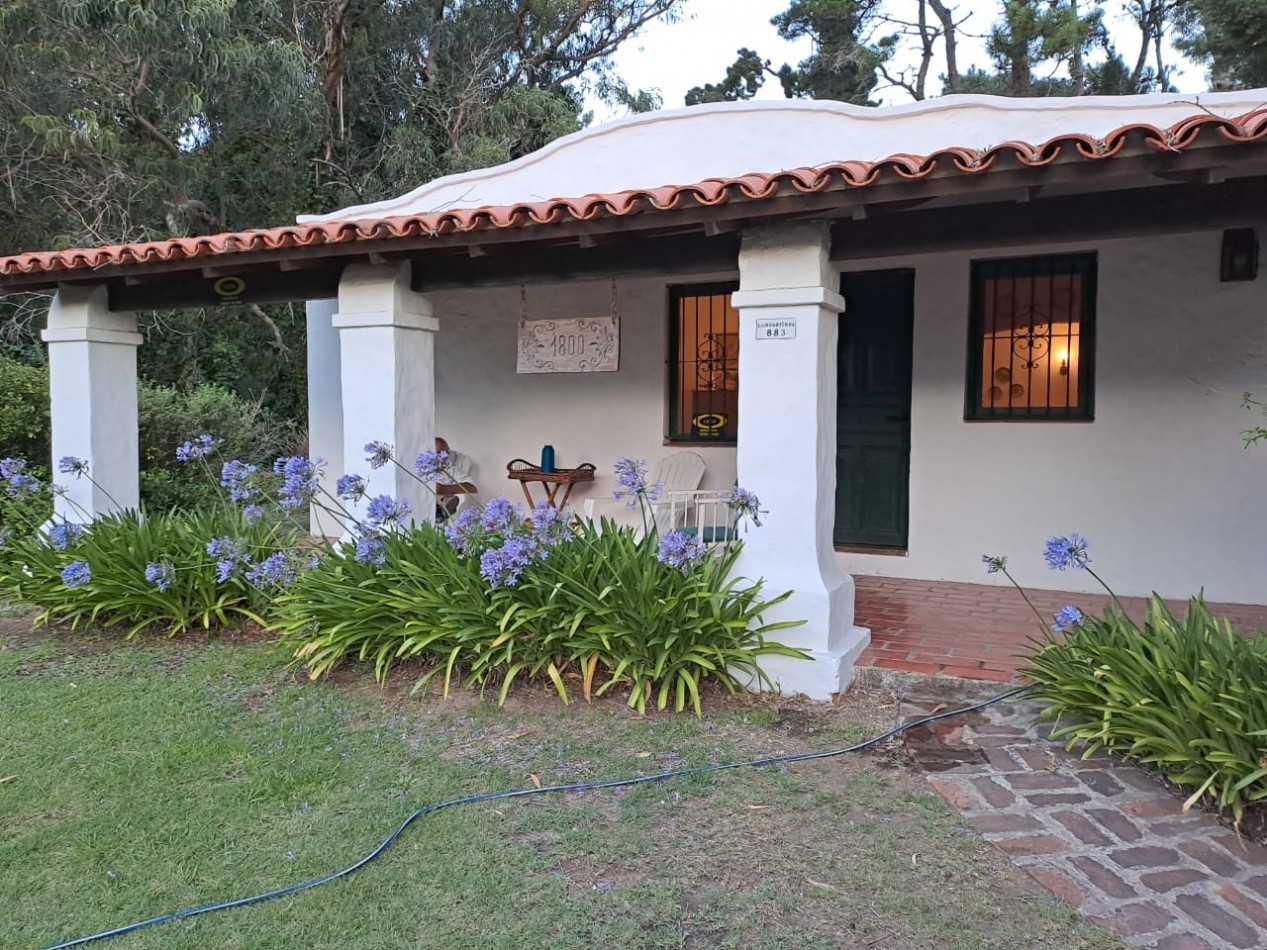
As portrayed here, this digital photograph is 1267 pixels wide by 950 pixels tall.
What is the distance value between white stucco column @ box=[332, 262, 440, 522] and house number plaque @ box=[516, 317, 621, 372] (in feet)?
4.28

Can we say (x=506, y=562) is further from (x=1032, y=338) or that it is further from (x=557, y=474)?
(x=1032, y=338)

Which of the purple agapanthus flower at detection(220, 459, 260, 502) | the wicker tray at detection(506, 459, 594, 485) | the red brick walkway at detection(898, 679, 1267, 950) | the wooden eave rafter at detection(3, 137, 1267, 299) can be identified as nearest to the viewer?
the red brick walkway at detection(898, 679, 1267, 950)

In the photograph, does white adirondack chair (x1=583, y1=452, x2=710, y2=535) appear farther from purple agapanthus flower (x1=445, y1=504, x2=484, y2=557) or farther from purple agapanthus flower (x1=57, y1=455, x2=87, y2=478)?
purple agapanthus flower (x1=57, y1=455, x2=87, y2=478)

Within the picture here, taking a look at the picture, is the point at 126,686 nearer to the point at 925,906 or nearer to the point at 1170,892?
the point at 925,906

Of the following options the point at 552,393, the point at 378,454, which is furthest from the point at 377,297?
the point at 552,393

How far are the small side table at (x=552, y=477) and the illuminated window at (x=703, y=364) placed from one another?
2.73 ft

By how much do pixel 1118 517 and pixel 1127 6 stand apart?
15.4 m

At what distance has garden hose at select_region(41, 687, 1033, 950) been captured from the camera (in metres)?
2.54

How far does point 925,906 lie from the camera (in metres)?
2.59

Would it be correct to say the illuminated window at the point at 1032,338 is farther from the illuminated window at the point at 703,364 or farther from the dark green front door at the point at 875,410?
the illuminated window at the point at 703,364

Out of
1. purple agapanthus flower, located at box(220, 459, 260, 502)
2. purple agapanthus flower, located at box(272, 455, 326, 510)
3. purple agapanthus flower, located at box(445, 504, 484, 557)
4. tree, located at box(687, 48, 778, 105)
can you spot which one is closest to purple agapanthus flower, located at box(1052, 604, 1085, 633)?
purple agapanthus flower, located at box(445, 504, 484, 557)

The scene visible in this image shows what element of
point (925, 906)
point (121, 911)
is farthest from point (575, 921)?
point (121, 911)

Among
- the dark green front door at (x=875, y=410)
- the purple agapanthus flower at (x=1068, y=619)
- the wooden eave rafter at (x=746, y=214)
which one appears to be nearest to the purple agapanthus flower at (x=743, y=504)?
the wooden eave rafter at (x=746, y=214)

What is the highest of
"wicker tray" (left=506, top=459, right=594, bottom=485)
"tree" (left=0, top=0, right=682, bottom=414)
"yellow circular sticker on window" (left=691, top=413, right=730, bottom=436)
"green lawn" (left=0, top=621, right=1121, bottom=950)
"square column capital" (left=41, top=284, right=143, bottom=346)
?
"tree" (left=0, top=0, right=682, bottom=414)
